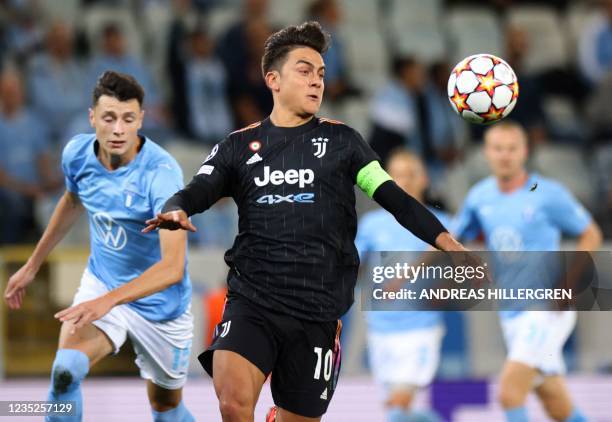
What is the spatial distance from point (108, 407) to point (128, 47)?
4620mm

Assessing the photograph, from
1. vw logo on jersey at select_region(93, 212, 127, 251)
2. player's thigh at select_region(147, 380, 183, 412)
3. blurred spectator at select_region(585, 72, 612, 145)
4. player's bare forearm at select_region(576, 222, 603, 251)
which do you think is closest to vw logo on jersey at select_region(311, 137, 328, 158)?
vw logo on jersey at select_region(93, 212, 127, 251)

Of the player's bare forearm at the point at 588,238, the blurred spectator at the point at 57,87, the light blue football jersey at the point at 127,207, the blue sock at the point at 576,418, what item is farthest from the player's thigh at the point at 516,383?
the blurred spectator at the point at 57,87

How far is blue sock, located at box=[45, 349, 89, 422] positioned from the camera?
598cm

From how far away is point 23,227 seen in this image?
11.0m

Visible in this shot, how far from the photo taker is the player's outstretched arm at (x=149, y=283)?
538 centimetres

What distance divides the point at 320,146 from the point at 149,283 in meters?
1.07

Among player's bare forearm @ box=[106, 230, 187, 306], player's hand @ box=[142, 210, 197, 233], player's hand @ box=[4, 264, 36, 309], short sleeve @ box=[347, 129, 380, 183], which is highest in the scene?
short sleeve @ box=[347, 129, 380, 183]

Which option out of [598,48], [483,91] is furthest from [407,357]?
[598,48]

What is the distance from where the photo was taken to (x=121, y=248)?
6.32 metres

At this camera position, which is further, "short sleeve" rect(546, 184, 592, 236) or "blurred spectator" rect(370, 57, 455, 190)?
"blurred spectator" rect(370, 57, 455, 190)

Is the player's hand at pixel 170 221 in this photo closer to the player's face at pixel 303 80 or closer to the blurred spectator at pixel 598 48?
the player's face at pixel 303 80

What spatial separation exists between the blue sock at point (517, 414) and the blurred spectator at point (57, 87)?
19.2 ft

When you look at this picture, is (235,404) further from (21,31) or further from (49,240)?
(21,31)

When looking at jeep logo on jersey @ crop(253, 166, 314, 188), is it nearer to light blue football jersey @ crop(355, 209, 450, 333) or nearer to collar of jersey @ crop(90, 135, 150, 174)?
collar of jersey @ crop(90, 135, 150, 174)
